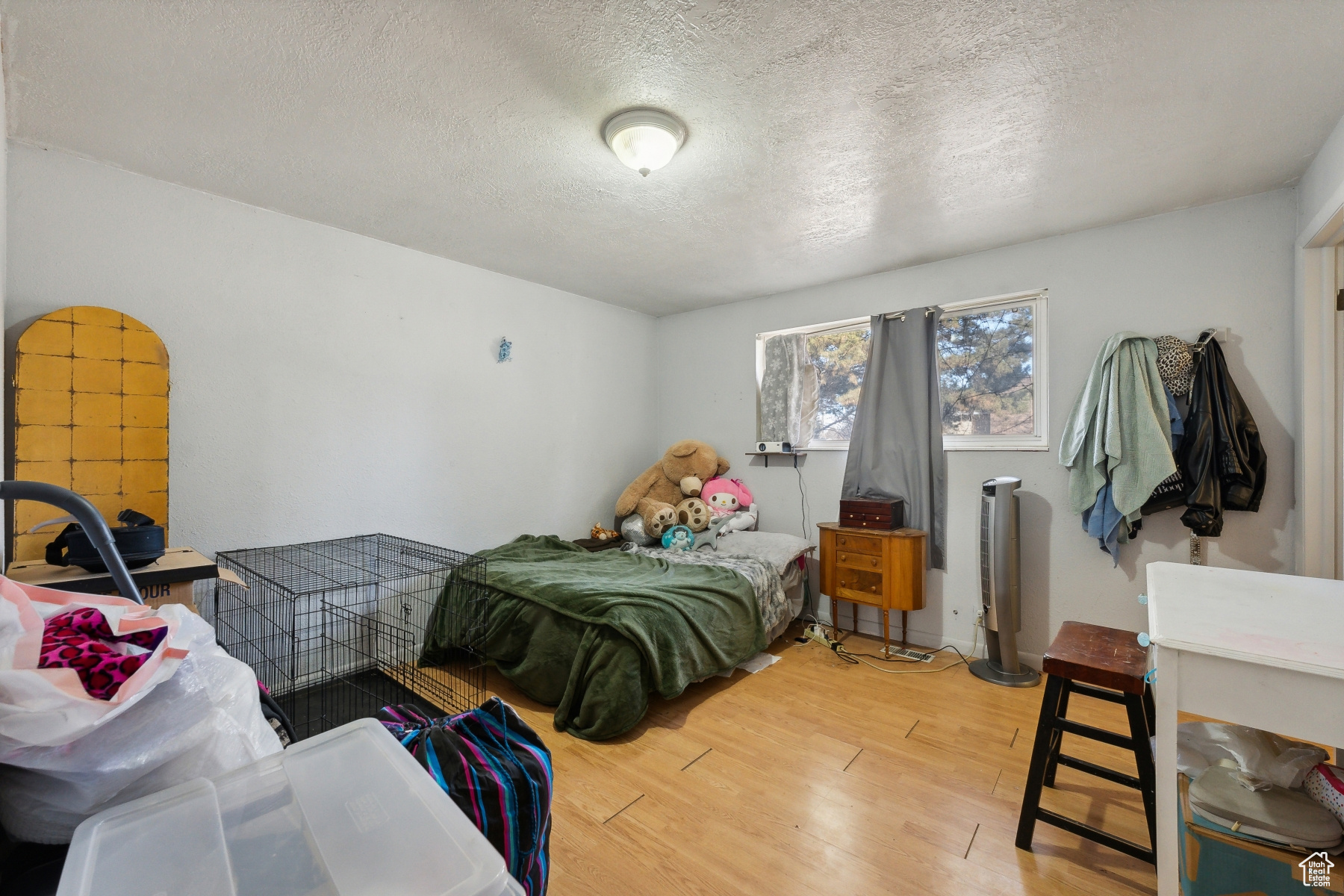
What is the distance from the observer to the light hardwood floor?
1.59 m

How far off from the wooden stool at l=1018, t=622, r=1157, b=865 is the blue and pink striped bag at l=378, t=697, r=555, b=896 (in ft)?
4.90

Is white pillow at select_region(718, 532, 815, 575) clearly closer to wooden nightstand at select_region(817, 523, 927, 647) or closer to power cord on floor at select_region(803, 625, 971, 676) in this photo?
wooden nightstand at select_region(817, 523, 927, 647)

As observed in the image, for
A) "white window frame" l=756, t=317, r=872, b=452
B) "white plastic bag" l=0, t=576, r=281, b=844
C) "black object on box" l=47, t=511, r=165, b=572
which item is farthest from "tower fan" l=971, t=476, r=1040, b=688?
"black object on box" l=47, t=511, r=165, b=572

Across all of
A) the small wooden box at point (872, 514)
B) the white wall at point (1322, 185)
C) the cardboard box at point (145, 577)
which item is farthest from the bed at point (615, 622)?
the white wall at point (1322, 185)

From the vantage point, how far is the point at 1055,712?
169 centimetres

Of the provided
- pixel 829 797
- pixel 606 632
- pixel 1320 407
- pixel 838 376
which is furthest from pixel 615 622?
pixel 1320 407

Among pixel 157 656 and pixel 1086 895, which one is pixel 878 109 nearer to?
pixel 157 656

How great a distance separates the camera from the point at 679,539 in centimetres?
379

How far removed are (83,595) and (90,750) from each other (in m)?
0.41

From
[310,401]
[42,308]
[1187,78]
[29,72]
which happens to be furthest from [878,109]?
[42,308]

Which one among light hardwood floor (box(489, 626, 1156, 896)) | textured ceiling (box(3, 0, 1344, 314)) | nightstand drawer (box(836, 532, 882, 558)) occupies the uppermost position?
textured ceiling (box(3, 0, 1344, 314))

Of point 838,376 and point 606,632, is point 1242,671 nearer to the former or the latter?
point 606,632

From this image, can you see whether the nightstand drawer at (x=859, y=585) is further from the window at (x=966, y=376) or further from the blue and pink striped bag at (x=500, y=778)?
the blue and pink striped bag at (x=500, y=778)

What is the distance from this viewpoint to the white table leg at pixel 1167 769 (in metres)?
1.17
